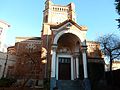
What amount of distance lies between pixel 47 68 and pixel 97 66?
24.2 ft

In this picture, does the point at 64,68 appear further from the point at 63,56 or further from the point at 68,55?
the point at 68,55

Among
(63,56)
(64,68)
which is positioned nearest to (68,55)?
(63,56)

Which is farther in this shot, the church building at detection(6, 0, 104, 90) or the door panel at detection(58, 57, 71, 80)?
the door panel at detection(58, 57, 71, 80)

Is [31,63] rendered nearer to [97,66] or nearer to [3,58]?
[3,58]

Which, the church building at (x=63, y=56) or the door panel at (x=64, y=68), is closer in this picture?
the church building at (x=63, y=56)

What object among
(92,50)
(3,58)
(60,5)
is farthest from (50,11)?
(3,58)

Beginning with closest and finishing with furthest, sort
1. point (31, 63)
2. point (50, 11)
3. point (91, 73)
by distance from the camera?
1. point (91, 73)
2. point (31, 63)
3. point (50, 11)

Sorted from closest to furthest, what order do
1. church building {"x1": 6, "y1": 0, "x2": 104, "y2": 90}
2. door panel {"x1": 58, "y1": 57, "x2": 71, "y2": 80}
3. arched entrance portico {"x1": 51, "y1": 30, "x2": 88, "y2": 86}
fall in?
1. church building {"x1": 6, "y1": 0, "x2": 104, "y2": 90}
2. arched entrance portico {"x1": 51, "y1": 30, "x2": 88, "y2": 86}
3. door panel {"x1": 58, "y1": 57, "x2": 71, "y2": 80}

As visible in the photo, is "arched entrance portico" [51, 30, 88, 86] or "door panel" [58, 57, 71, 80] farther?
"door panel" [58, 57, 71, 80]

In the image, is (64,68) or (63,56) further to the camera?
(63,56)

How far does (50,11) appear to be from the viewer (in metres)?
35.4

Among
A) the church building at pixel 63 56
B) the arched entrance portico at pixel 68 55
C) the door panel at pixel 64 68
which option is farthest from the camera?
the door panel at pixel 64 68

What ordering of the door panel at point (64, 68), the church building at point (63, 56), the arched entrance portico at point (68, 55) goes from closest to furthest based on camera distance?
the church building at point (63, 56) → the arched entrance portico at point (68, 55) → the door panel at point (64, 68)

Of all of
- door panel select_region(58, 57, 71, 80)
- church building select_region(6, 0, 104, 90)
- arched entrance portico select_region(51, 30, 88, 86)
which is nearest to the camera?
church building select_region(6, 0, 104, 90)
